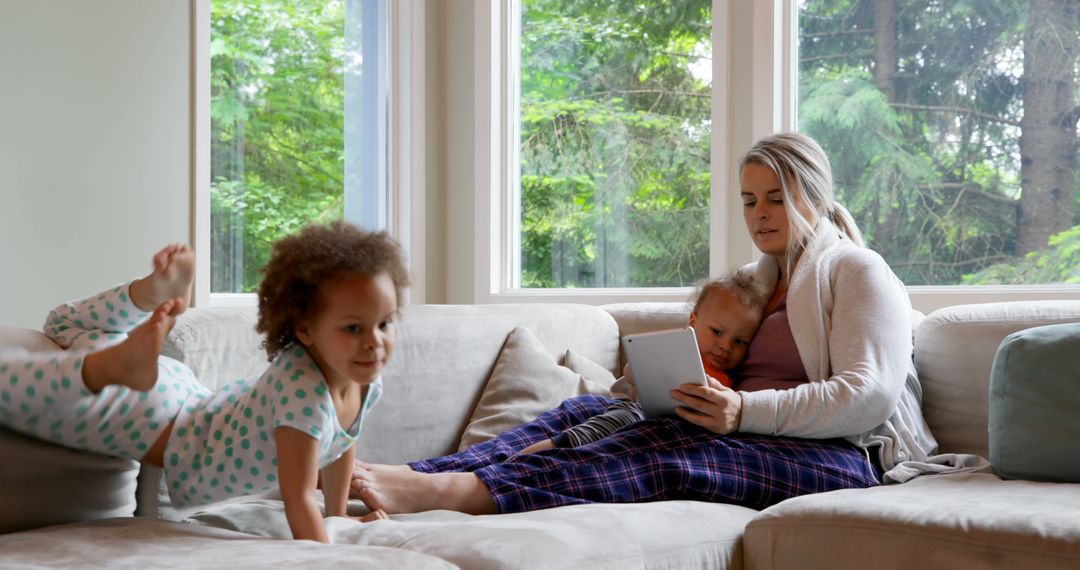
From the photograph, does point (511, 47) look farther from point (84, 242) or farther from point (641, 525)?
point (641, 525)

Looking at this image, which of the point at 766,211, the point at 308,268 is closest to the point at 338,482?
the point at 308,268

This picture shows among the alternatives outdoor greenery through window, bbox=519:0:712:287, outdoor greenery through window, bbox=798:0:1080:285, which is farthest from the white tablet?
outdoor greenery through window, bbox=519:0:712:287

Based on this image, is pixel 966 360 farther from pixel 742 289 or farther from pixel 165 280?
pixel 165 280

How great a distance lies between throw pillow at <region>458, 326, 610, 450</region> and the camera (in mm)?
2418

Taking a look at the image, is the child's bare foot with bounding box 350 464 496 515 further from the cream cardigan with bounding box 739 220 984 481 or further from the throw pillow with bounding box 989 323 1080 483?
the throw pillow with bounding box 989 323 1080 483

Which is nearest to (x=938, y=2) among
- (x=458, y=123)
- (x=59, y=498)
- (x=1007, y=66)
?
(x=1007, y=66)

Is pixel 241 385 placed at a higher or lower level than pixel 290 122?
lower

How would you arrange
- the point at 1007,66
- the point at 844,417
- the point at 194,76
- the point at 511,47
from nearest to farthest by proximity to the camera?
the point at 844,417, the point at 1007,66, the point at 194,76, the point at 511,47

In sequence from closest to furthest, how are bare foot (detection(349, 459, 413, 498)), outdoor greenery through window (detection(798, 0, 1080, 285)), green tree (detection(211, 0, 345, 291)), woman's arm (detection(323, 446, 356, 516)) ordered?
woman's arm (detection(323, 446, 356, 516))
bare foot (detection(349, 459, 413, 498))
outdoor greenery through window (detection(798, 0, 1080, 285))
green tree (detection(211, 0, 345, 291))

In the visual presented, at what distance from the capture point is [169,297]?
178 centimetres

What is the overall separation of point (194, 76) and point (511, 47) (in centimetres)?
126

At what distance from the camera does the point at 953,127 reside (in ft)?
10.6

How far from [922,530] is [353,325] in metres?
0.94

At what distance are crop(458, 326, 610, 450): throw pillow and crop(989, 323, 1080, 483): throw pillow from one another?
2.89 feet
